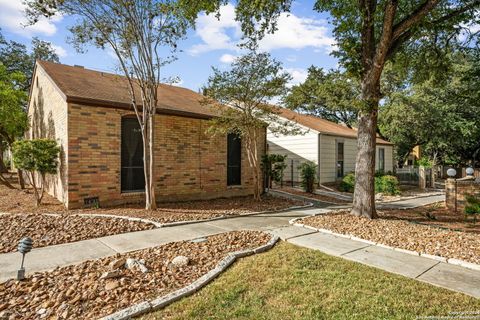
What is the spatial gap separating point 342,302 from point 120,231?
473 centimetres

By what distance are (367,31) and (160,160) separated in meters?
7.52

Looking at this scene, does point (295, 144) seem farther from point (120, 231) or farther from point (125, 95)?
point (120, 231)

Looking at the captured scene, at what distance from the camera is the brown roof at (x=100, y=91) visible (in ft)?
26.8

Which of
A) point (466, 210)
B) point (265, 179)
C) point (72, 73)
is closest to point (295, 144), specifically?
point (265, 179)

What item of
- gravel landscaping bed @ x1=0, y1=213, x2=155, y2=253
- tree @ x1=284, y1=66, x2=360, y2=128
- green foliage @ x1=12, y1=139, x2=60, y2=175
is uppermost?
tree @ x1=284, y1=66, x2=360, y2=128

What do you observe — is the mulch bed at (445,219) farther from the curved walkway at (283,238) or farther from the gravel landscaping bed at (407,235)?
the curved walkway at (283,238)

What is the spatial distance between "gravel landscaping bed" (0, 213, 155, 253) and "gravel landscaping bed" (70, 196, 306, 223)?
714mm

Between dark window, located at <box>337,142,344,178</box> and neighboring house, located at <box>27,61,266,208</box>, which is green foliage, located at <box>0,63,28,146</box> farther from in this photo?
dark window, located at <box>337,142,344,178</box>

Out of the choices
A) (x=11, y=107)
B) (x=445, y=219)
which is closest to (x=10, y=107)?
(x=11, y=107)

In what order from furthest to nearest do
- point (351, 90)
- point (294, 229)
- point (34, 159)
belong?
1. point (351, 90)
2. point (34, 159)
3. point (294, 229)

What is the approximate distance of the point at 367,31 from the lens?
25.5 feet

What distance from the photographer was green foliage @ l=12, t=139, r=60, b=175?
24.9 ft

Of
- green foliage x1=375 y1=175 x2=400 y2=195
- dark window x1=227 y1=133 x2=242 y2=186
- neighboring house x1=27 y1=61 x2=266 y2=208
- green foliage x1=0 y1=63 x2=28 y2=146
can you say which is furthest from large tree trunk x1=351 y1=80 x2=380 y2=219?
green foliage x1=0 y1=63 x2=28 y2=146

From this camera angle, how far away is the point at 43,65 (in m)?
10.6
